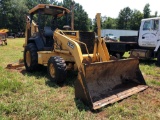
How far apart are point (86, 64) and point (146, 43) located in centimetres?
728

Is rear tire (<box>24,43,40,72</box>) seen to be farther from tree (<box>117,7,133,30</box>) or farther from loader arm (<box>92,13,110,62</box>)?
tree (<box>117,7,133,30</box>)

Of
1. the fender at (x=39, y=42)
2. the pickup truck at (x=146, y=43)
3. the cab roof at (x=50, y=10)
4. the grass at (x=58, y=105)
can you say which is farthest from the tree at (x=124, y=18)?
the grass at (x=58, y=105)

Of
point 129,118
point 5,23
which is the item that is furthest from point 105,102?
point 5,23

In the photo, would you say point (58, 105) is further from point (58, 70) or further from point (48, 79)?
point (48, 79)

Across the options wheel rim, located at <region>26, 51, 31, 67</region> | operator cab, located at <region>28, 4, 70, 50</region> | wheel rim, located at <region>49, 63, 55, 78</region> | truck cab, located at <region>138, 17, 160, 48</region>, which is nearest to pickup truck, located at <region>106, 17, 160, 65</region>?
truck cab, located at <region>138, 17, 160, 48</region>

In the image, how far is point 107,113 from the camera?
386 cm

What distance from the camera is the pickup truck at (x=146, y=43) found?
1019cm

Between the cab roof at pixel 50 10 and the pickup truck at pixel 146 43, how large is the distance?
4.35m

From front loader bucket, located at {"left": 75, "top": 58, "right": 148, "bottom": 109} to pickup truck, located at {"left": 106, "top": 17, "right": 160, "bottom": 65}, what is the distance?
4496 millimetres

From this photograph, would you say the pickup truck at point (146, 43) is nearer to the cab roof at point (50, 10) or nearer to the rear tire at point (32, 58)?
the cab roof at point (50, 10)

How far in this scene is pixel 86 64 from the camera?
4.36m

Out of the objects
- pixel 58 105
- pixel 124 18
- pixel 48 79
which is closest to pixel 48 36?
pixel 48 79

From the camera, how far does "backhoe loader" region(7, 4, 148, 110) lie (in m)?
4.40

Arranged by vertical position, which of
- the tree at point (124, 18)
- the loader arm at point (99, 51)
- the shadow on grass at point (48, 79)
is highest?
the tree at point (124, 18)
